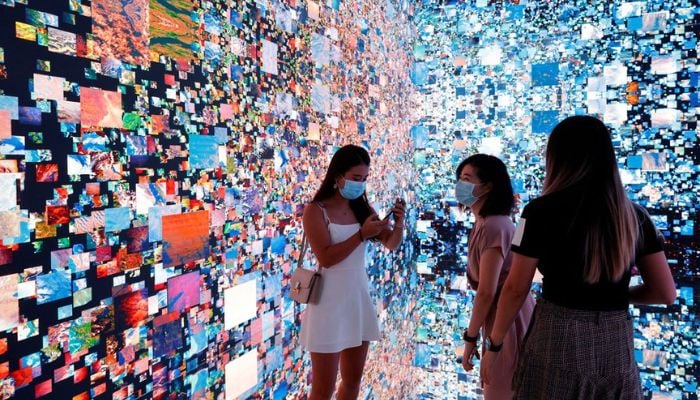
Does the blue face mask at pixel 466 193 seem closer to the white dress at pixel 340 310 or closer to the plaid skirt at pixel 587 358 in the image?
the white dress at pixel 340 310

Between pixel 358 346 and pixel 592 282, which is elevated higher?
pixel 592 282

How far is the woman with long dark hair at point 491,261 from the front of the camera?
180 cm

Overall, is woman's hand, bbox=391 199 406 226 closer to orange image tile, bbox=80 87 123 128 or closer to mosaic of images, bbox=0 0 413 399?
mosaic of images, bbox=0 0 413 399

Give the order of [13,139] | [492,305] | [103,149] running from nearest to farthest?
[13,139] → [103,149] → [492,305]

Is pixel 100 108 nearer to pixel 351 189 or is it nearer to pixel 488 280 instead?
pixel 351 189

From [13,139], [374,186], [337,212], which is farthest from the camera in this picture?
[374,186]

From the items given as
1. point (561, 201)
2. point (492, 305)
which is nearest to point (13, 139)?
point (561, 201)

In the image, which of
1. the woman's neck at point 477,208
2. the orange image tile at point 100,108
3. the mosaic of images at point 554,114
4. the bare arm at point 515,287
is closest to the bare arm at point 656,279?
the bare arm at point 515,287

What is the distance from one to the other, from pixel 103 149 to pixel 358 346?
4.06 feet

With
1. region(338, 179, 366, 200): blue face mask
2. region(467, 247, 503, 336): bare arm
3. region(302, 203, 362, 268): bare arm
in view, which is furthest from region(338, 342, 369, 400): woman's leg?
region(338, 179, 366, 200): blue face mask

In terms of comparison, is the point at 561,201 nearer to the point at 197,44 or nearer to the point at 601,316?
the point at 601,316

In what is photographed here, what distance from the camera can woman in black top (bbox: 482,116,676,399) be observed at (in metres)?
1.38

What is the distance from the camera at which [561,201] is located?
1.40 meters

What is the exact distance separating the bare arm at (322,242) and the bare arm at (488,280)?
0.50 m
